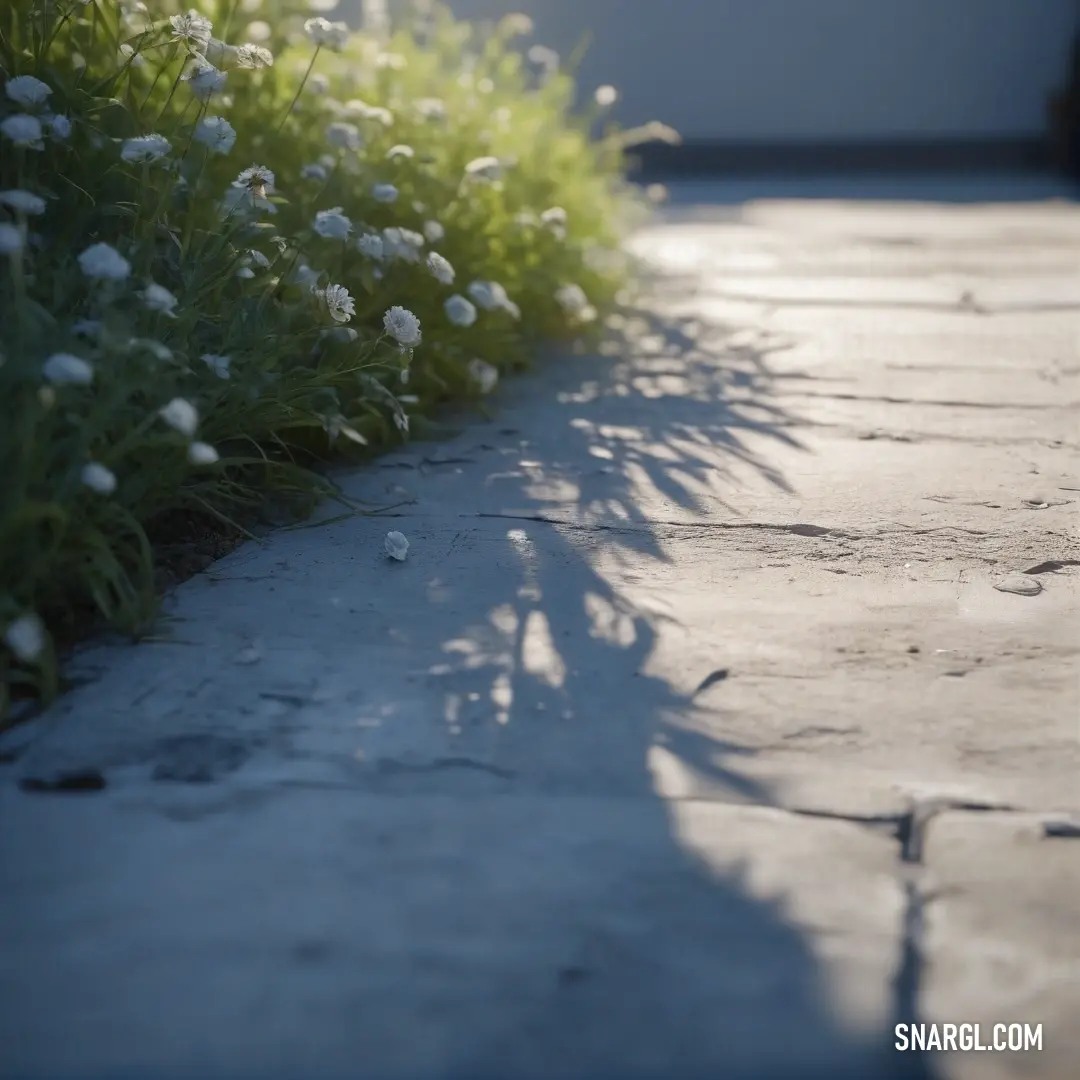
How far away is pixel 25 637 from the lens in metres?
1.38

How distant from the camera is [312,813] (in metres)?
1.29

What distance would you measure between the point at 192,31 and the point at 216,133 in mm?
Answer: 169

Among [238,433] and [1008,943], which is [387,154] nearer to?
[238,433]

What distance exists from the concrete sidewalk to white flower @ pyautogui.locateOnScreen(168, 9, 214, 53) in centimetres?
78

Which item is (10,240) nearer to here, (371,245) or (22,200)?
(22,200)

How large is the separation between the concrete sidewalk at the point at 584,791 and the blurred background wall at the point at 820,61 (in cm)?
690

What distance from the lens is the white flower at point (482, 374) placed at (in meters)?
2.73

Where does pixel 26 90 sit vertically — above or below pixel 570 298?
above

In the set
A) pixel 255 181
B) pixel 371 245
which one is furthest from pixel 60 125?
pixel 371 245

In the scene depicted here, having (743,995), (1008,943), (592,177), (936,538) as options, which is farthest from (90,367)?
(592,177)

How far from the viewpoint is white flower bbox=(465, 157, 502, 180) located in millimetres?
2947

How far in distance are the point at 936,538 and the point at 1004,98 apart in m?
7.48

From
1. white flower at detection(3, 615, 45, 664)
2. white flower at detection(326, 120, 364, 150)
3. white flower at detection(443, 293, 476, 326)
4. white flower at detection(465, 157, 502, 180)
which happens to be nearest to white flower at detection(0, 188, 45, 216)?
white flower at detection(3, 615, 45, 664)

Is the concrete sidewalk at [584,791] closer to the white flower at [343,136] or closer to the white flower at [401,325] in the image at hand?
the white flower at [401,325]
